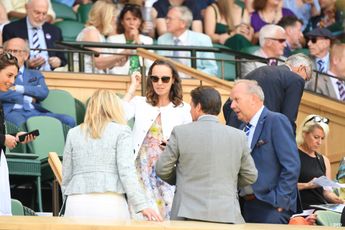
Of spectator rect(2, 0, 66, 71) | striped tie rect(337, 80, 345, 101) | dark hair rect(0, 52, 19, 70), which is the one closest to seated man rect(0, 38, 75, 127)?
spectator rect(2, 0, 66, 71)

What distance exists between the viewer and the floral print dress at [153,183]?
631 inches

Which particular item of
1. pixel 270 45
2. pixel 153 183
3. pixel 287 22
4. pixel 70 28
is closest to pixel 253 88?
pixel 153 183

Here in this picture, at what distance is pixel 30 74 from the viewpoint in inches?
810

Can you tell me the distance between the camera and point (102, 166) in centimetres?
1460

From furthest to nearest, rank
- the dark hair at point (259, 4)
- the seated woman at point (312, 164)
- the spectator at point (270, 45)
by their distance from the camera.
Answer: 1. the dark hair at point (259, 4)
2. the spectator at point (270, 45)
3. the seated woman at point (312, 164)

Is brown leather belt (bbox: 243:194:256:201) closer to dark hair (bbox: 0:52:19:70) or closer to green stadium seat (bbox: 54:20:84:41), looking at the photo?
dark hair (bbox: 0:52:19:70)

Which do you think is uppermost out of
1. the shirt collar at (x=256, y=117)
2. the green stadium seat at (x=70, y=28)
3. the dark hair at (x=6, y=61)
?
the dark hair at (x=6, y=61)

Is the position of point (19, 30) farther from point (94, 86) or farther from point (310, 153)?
point (310, 153)

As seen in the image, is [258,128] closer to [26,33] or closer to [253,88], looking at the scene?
[253,88]

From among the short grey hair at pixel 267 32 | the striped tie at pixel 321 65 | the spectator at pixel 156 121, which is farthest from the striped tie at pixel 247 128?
the striped tie at pixel 321 65

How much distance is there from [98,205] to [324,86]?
792 centimetres

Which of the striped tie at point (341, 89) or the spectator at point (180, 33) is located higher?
the spectator at point (180, 33)

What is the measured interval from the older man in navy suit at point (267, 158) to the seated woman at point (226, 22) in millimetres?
8219

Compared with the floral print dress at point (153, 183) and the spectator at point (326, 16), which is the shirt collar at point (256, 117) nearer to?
the floral print dress at point (153, 183)
